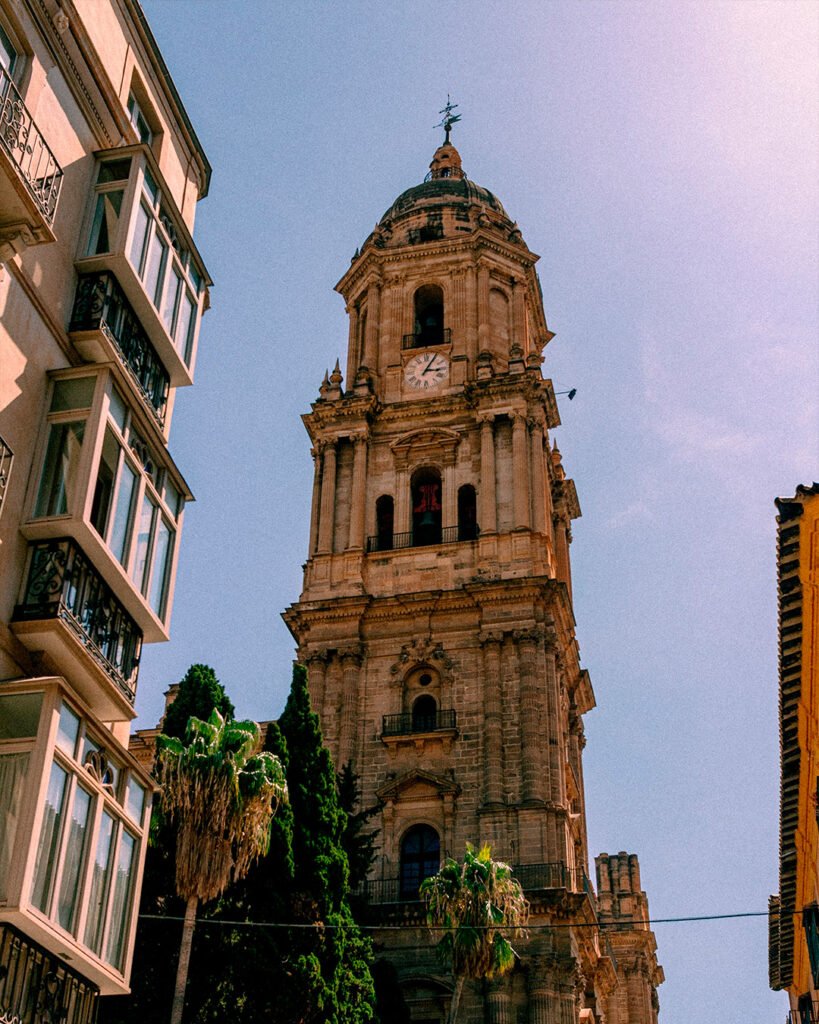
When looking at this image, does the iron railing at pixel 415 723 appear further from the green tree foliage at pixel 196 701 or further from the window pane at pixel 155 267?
the window pane at pixel 155 267

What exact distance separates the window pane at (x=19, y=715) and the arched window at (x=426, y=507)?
33203 millimetres

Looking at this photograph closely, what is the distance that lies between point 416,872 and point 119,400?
2651 centimetres

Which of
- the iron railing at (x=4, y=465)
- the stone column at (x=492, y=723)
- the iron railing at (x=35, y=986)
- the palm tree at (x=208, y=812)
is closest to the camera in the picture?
the iron railing at (x=35, y=986)

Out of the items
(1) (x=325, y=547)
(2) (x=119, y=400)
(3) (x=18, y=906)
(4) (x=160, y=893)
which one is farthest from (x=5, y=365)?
(1) (x=325, y=547)

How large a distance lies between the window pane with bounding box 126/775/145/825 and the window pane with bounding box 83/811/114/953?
2.13ft

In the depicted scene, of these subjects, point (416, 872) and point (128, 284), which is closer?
point (128, 284)

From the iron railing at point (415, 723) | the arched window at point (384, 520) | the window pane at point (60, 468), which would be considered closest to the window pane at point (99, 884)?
the window pane at point (60, 468)

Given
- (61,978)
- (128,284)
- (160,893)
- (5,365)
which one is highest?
(128,284)

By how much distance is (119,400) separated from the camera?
17234 mm

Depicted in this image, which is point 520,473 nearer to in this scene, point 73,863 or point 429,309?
point 429,309

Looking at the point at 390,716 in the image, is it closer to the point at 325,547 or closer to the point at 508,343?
the point at 325,547

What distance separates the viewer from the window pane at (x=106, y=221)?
18141 mm

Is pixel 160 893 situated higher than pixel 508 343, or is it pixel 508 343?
pixel 508 343

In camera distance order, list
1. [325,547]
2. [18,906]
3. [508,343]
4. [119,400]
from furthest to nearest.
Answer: [508,343] → [325,547] → [119,400] → [18,906]
